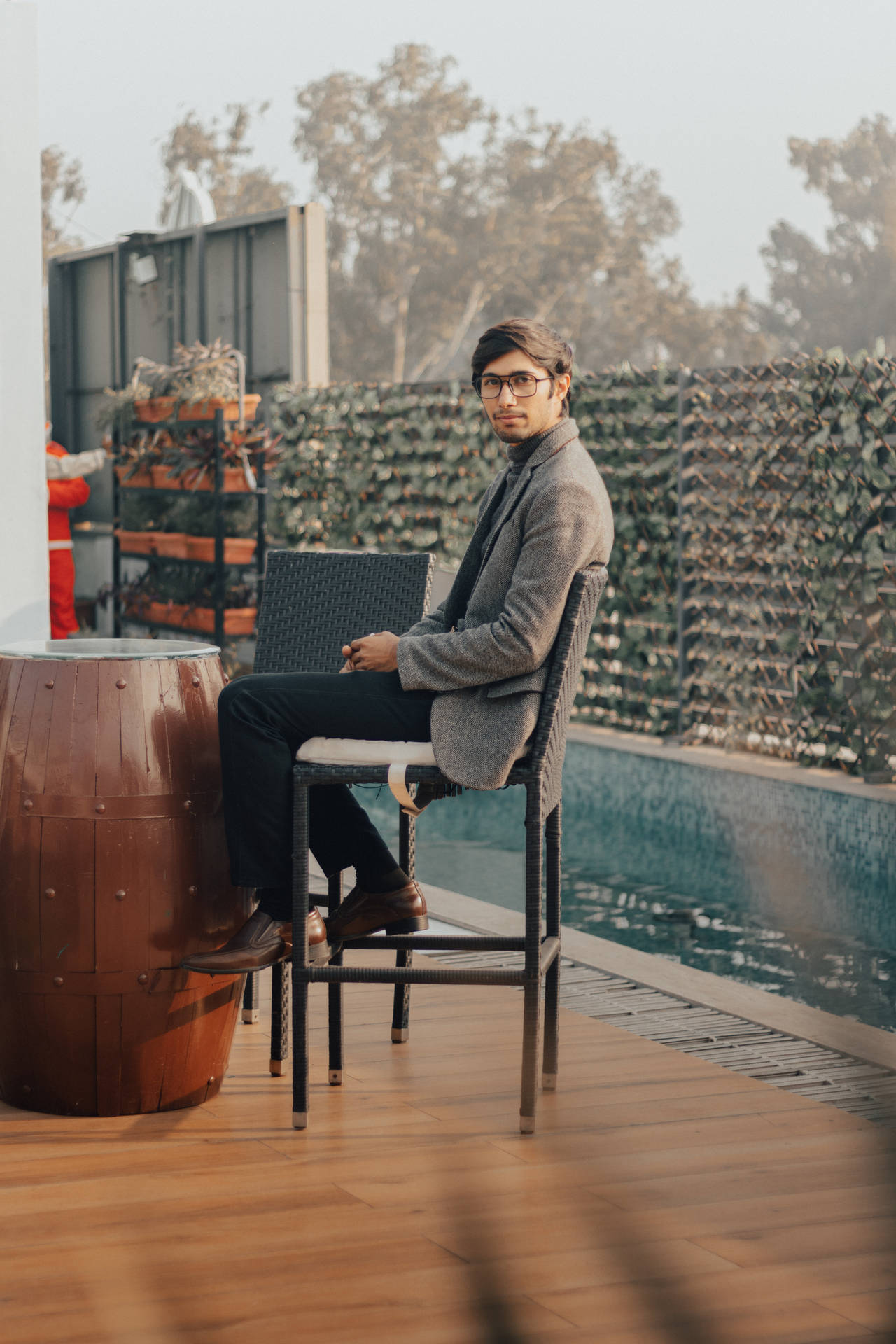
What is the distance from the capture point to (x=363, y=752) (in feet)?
7.45

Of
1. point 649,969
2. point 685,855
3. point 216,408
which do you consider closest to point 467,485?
point 216,408

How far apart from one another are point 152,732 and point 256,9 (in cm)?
144

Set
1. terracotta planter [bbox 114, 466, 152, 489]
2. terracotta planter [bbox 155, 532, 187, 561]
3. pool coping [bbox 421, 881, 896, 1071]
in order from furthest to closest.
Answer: terracotta planter [bbox 114, 466, 152, 489]
terracotta planter [bbox 155, 532, 187, 561]
pool coping [bbox 421, 881, 896, 1071]

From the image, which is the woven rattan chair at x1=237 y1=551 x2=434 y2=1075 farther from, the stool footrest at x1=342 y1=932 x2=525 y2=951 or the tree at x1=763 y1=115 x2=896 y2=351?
the tree at x1=763 y1=115 x2=896 y2=351

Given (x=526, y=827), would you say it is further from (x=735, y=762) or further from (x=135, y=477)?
(x=135, y=477)

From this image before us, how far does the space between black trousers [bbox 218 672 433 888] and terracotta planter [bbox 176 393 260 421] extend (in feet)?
18.4

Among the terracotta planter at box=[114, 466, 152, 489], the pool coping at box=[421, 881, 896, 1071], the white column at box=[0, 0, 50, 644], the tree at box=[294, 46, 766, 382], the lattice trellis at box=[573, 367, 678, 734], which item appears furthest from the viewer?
the tree at box=[294, 46, 766, 382]

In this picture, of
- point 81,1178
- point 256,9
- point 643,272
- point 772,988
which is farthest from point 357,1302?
point 643,272

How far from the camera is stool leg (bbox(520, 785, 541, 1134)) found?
2.21 meters

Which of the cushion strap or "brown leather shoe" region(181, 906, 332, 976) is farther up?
the cushion strap

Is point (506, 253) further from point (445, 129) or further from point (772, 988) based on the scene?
point (772, 988)

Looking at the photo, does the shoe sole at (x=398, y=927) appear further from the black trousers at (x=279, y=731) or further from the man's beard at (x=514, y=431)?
the man's beard at (x=514, y=431)

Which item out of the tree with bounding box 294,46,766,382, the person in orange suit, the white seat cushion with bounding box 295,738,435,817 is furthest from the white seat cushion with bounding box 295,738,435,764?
the tree with bounding box 294,46,766,382

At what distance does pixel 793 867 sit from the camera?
96cm
